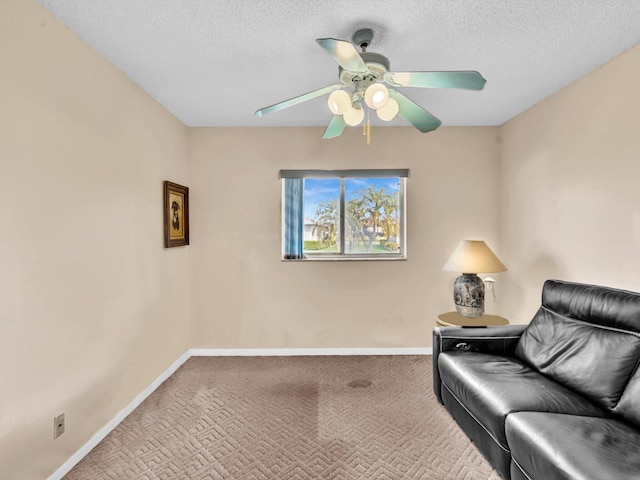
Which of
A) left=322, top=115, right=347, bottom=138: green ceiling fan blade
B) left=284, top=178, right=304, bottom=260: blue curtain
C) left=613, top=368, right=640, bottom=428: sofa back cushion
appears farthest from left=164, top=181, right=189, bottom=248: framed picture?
left=613, top=368, right=640, bottom=428: sofa back cushion

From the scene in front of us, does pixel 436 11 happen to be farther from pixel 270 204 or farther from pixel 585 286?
pixel 270 204

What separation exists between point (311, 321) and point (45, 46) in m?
3.05

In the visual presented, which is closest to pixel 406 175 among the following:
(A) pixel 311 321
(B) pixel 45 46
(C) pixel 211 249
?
(A) pixel 311 321

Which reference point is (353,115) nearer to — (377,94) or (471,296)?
(377,94)

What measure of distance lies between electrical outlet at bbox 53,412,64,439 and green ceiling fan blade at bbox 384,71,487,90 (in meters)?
2.53

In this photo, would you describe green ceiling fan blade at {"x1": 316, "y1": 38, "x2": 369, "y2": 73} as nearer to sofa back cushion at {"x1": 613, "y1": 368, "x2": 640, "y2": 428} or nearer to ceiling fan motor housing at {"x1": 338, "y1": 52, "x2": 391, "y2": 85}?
ceiling fan motor housing at {"x1": 338, "y1": 52, "x2": 391, "y2": 85}

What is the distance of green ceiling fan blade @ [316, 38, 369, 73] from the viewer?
134cm

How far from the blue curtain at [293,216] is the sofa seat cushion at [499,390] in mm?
1905

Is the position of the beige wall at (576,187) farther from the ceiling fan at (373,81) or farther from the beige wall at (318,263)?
the ceiling fan at (373,81)

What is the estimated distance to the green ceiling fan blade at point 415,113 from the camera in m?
1.89

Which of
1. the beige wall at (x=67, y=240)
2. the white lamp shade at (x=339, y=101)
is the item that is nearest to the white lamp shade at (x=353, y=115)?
the white lamp shade at (x=339, y=101)

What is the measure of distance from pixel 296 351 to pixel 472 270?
201cm

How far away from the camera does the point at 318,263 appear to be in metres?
3.75

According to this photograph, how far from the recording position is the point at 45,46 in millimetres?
1787
